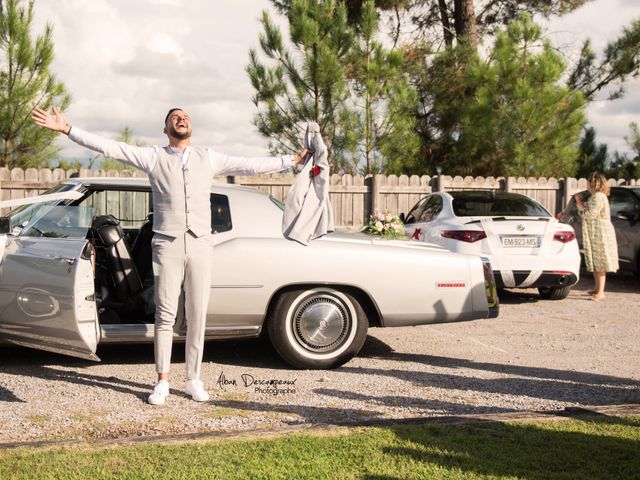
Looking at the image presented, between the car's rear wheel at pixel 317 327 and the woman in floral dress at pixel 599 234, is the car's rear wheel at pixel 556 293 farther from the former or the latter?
the car's rear wheel at pixel 317 327

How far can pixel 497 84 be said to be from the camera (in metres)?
21.2

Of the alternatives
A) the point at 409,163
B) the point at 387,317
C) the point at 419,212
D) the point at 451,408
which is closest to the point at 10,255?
the point at 387,317

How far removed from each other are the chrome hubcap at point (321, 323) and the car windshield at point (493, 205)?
15.7 ft

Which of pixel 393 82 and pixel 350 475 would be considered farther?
pixel 393 82

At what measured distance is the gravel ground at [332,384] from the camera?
515 centimetres

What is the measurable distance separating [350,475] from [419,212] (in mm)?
8315

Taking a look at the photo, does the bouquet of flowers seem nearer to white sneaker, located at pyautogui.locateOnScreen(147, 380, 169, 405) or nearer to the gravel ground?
the gravel ground

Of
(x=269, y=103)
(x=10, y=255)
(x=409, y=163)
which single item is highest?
(x=269, y=103)

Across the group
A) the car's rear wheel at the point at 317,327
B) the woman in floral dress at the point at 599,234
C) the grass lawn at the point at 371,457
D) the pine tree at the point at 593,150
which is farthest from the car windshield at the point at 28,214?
the pine tree at the point at 593,150

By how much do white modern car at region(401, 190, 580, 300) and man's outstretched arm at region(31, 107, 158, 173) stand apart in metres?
5.75

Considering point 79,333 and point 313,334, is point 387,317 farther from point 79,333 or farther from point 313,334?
point 79,333

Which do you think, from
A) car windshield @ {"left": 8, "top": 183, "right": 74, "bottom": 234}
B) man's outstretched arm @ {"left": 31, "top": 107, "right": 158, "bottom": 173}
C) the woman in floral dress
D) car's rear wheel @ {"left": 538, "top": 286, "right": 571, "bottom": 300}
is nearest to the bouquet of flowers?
car's rear wheel @ {"left": 538, "top": 286, "right": 571, "bottom": 300}

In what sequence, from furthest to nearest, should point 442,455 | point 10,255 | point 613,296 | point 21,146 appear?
point 21,146, point 613,296, point 10,255, point 442,455

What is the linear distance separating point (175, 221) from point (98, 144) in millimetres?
696
